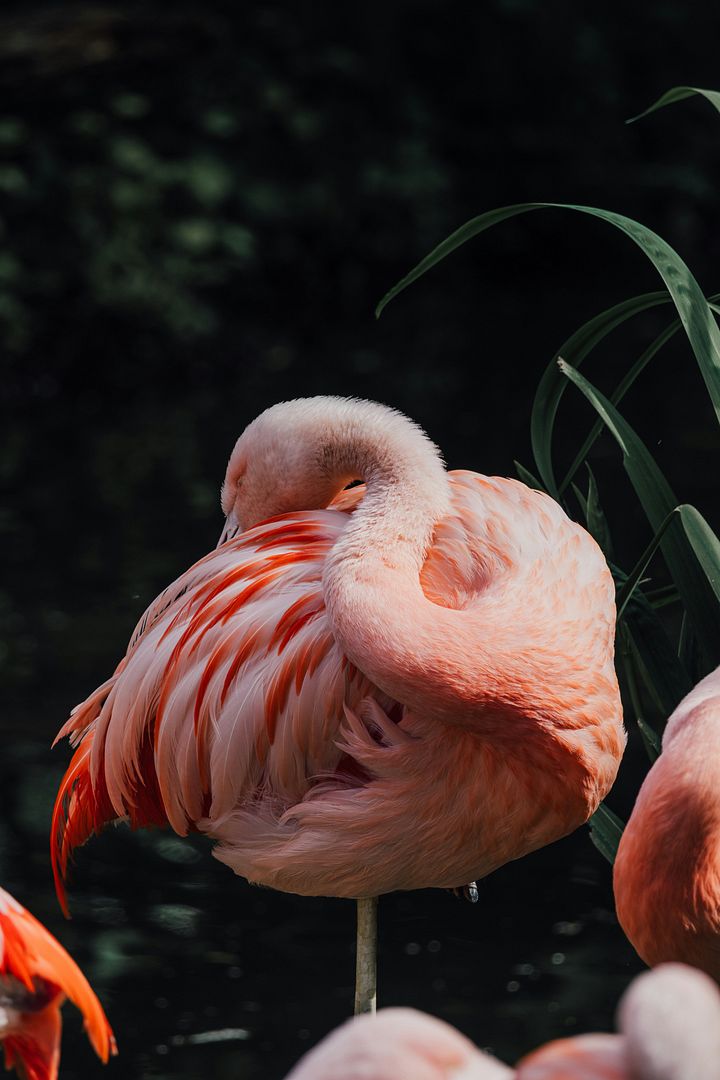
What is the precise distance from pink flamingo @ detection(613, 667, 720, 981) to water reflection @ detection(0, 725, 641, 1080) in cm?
102

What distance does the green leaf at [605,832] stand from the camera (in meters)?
2.27

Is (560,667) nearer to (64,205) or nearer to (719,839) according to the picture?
(719,839)

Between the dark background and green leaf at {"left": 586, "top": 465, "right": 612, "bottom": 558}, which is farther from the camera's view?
the dark background

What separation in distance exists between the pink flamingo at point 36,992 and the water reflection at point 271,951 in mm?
883

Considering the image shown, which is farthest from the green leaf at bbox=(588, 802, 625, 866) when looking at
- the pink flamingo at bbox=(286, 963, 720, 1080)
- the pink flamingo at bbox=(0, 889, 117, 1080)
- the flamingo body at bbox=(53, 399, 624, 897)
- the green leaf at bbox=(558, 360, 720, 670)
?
the pink flamingo at bbox=(286, 963, 720, 1080)

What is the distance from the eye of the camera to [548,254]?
10984 millimetres

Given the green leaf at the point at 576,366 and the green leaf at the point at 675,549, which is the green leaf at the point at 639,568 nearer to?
the green leaf at the point at 675,549

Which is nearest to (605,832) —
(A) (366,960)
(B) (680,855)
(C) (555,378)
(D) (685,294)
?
(A) (366,960)

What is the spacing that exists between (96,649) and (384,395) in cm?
305

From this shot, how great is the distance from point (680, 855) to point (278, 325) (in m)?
7.74

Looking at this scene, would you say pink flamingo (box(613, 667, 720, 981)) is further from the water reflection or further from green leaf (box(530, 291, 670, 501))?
the water reflection

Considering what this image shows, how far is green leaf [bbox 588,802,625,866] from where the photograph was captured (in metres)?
2.27

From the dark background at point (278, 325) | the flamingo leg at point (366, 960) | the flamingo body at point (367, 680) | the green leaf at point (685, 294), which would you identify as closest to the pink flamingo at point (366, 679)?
the flamingo body at point (367, 680)

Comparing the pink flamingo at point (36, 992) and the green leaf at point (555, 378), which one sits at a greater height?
the green leaf at point (555, 378)
